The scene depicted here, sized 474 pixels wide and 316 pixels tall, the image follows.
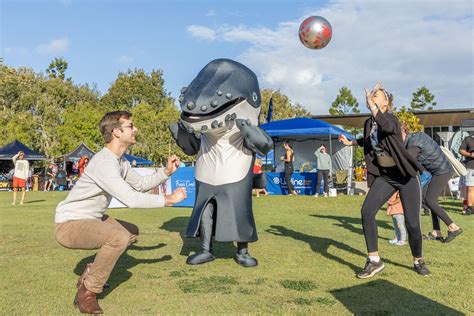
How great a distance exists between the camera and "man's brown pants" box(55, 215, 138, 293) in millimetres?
3828

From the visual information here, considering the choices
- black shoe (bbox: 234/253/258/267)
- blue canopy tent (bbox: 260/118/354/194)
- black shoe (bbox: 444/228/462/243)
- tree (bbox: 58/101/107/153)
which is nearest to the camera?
black shoe (bbox: 234/253/258/267)

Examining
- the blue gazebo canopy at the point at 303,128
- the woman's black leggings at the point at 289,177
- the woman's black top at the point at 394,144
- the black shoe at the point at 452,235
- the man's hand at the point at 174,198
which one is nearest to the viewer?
the man's hand at the point at 174,198

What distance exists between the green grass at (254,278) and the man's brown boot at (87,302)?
103mm

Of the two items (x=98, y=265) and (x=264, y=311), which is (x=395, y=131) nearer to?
(x=264, y=311)

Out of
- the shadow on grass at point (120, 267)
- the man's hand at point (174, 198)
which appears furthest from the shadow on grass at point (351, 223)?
the man's hand at point (174, 198)

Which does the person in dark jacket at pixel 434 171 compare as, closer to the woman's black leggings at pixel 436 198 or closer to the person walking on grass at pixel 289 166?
the woman's black leggings at pixel 436 198

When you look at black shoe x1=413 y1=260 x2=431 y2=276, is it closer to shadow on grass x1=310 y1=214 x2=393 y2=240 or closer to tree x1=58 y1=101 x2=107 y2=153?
shadow on grass x1=310 y1=214 x2=393 y2=240

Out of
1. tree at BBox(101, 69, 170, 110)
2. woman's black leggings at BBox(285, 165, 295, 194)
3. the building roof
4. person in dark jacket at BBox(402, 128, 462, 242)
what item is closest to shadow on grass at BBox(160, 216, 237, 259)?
A: person in dark jacket at BBox(402, 128, 462, 242)

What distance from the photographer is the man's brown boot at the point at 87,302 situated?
366cm

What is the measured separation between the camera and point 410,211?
4.97m

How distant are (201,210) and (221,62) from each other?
1766mm

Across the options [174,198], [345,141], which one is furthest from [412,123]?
[174,198]

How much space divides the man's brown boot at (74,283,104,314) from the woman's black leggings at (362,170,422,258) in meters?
2.86

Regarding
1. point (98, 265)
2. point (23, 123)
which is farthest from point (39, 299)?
point (23, 123)
